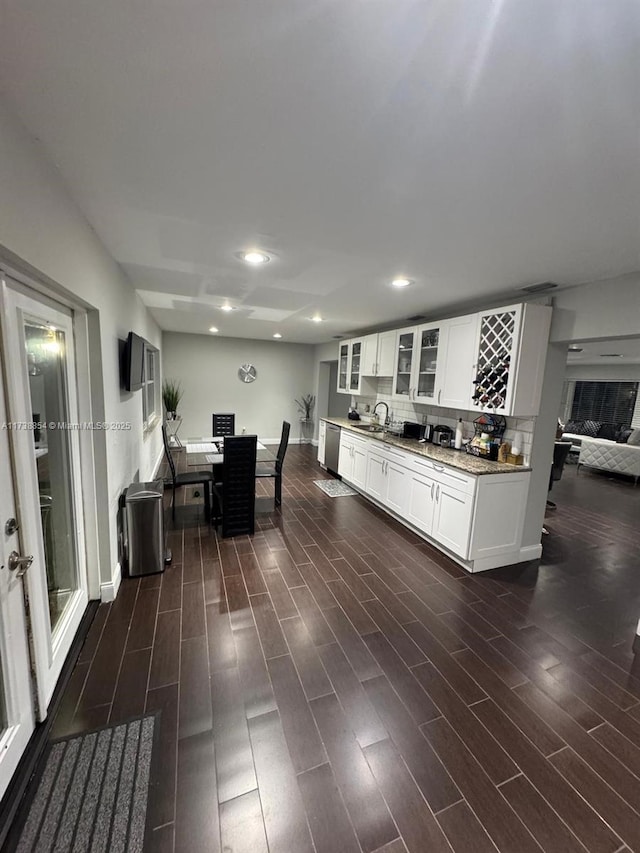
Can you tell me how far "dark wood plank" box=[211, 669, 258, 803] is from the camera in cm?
140

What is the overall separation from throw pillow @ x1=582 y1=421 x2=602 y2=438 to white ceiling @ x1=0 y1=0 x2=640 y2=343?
23.1 ft

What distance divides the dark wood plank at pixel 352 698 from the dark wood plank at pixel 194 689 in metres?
0.66

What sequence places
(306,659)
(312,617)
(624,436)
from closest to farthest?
(306,659) → (312,617) → (624,436)

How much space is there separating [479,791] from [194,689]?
54.3 inches

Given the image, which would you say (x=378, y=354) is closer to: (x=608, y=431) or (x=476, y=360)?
(x=476, y=360)

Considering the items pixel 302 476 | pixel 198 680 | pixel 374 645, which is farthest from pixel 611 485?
pixel 198 680

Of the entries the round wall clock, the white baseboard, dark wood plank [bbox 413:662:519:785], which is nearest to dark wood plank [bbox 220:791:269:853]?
dark wood plank [bbox 413:662:519:785]

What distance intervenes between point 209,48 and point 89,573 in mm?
2847

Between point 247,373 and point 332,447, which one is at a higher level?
point 247,373

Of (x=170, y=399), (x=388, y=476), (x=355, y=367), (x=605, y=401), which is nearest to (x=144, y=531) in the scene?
(x=388, y=476)

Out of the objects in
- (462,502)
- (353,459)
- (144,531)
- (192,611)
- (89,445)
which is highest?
(89,445)

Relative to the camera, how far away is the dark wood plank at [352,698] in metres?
1.62

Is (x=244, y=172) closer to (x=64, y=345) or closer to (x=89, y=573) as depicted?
(x=64, y=345)

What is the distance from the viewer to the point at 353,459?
5.07 meters
